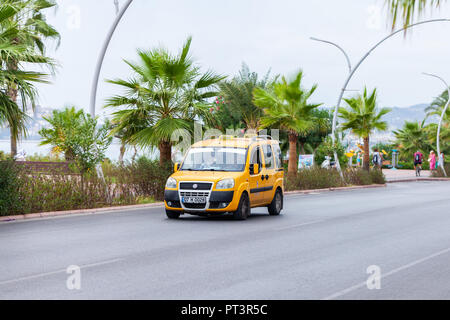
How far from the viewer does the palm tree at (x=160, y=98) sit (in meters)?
21.5

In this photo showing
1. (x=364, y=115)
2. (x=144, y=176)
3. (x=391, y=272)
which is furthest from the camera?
(x=364, y=115)

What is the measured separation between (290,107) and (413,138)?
38.6 metres

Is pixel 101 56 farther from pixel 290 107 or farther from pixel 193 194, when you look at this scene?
pixel 290 107

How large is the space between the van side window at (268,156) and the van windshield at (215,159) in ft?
3.31

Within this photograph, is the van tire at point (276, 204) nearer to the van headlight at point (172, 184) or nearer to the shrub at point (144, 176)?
the van headlight at point (172, 184)

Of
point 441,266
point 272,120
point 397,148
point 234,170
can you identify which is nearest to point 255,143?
point 234,170

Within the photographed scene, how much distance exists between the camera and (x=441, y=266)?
31.9 feet

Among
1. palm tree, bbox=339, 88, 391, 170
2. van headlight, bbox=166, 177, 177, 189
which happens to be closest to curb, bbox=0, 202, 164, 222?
van headlight, bbox=166, 177, 177, 189

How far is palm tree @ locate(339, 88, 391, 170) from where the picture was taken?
131ft

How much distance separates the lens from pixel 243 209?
54.1 feet

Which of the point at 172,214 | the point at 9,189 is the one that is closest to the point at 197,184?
the point at 172,214

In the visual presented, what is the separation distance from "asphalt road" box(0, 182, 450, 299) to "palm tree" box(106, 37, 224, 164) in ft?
14.8
